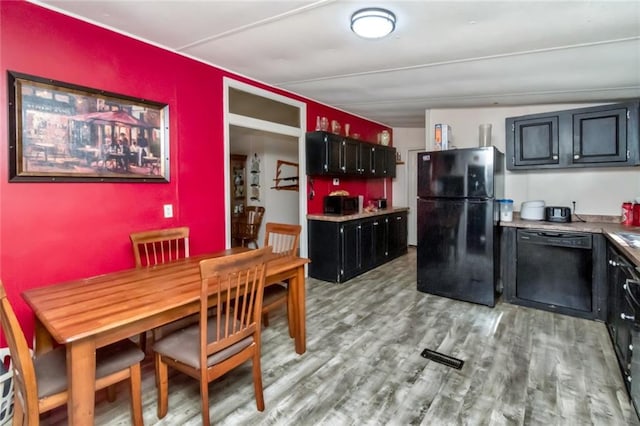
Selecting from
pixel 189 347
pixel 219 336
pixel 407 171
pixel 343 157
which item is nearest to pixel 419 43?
pixel 343 157

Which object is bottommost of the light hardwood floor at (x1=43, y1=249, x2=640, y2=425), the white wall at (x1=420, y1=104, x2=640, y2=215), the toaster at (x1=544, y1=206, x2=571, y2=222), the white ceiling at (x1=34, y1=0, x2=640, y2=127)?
the light hardwood floor at (x1=43, y1=249, x2=640, y2=425)

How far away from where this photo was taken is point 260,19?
89.4 inches

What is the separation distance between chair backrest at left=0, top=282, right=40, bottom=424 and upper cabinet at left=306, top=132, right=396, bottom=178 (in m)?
3.43

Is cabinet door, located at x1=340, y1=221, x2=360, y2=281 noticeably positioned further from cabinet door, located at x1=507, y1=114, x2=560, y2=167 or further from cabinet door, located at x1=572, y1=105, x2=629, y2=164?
cabinet door, located at x1=572, y1=105, x2=629, y2=164

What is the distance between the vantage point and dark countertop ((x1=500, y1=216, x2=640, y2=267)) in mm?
2230

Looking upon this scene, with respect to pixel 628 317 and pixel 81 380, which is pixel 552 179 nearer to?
pixel 628 317

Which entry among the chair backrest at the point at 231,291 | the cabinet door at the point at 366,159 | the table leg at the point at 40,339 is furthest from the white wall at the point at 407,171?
the table leg at the point at 40,339

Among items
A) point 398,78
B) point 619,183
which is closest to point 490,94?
point 398,78

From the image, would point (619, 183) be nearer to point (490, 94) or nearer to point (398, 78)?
point (490, 94)

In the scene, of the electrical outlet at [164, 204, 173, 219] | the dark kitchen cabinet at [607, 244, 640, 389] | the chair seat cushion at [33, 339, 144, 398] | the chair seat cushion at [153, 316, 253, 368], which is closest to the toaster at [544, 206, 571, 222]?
the dark kitchen cabinet at [607, 244, 640, 389]

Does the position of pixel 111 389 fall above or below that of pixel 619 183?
below

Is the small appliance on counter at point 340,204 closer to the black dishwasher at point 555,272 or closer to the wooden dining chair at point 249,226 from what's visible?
the wooden dining chair at point 249,226

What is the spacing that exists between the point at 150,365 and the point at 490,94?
434cm

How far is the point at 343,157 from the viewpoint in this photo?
15.4 feet
